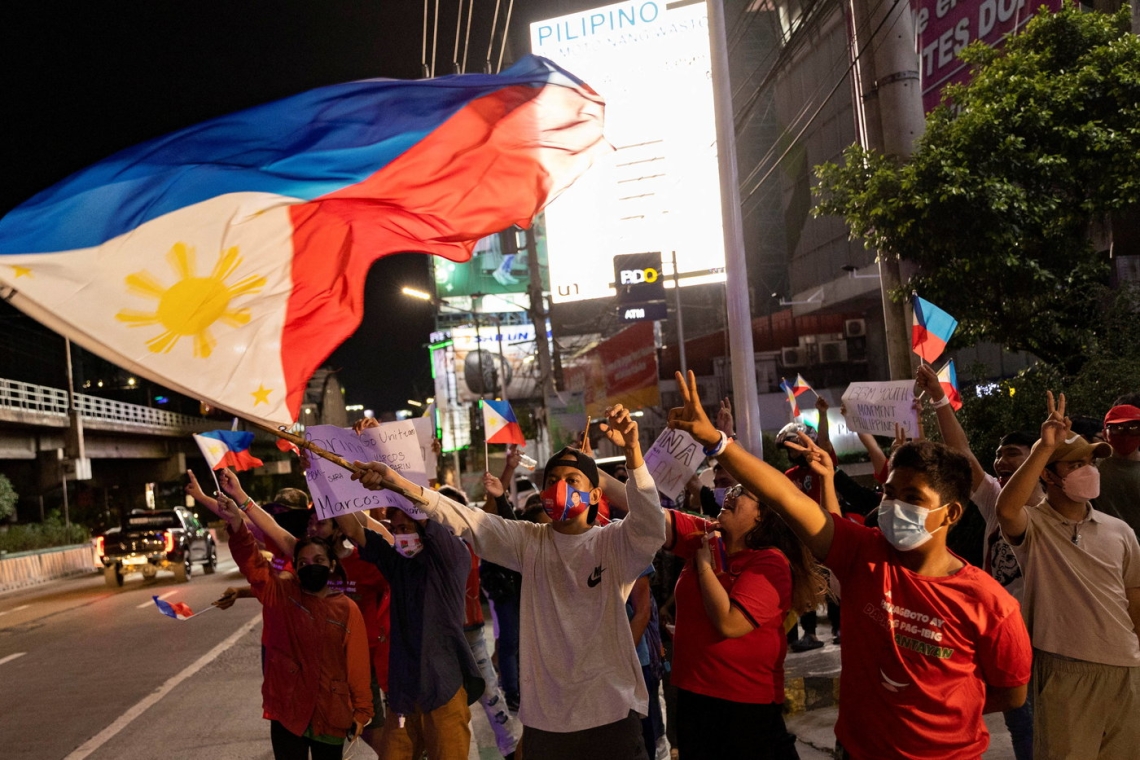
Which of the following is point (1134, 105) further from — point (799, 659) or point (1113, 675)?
point (1113, 675)

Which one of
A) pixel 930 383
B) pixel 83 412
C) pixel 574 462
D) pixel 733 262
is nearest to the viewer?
pixel 574 462

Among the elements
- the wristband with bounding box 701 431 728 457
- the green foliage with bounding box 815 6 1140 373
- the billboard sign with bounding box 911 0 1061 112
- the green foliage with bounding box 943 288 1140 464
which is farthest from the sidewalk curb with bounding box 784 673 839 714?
the billboard sign with bounding box 911 0 1061 112

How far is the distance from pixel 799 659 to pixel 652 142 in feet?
98.2

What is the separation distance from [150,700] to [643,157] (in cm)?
3014

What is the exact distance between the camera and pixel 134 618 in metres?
17.4

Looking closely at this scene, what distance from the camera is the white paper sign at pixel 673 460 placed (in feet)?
19.0

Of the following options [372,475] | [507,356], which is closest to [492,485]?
[372,475]

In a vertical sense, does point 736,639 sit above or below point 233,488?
below

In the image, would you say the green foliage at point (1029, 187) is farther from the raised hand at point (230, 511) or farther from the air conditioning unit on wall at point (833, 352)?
the air conditioning unit on wall at point (833, 352)

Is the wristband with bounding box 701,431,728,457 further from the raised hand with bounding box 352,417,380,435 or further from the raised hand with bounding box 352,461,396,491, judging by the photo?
the raised hand with bounding box 352,417,380,435

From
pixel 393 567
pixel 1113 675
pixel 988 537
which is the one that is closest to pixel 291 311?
pixel 393 567

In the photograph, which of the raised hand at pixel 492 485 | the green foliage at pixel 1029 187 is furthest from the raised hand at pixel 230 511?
the green foliage at pixel 1029 187

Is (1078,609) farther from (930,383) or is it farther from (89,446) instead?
(89,446)

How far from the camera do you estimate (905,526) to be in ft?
11.2
